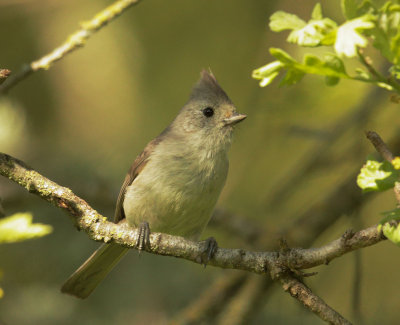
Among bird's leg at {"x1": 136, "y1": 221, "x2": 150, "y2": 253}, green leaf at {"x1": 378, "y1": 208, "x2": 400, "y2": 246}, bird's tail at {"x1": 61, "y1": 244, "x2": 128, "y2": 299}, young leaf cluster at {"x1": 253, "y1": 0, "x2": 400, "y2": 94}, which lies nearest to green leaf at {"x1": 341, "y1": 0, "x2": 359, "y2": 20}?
young leaf cluster at {"x1": 253, "y1": 0, "x2": 400, "y2": 94}

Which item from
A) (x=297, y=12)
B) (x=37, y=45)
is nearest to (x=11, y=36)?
(x=37, y=45)

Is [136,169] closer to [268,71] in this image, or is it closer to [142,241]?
[142,241]

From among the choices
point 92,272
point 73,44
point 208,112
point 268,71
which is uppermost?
point 73,44

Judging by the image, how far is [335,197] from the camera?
446 cm

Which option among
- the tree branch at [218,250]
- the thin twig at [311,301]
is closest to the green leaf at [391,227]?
the tree branch at [218,250]

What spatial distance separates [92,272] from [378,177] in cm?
281

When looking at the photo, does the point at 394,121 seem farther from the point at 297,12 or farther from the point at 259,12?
the point at 259,12

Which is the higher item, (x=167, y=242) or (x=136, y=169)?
(x=167, y=242)

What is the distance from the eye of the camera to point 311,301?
244 cm

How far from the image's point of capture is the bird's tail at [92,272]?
Result: 13.2ft

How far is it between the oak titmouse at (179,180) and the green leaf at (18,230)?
7.00 feet

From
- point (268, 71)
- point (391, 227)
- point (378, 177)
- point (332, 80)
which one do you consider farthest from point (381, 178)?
point (268, 71)

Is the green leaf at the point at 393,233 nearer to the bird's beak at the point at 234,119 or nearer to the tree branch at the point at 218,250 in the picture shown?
the tree branch at the point at 218,250

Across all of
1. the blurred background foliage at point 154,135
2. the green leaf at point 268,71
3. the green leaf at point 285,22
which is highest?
the green leaf at point 285,22
